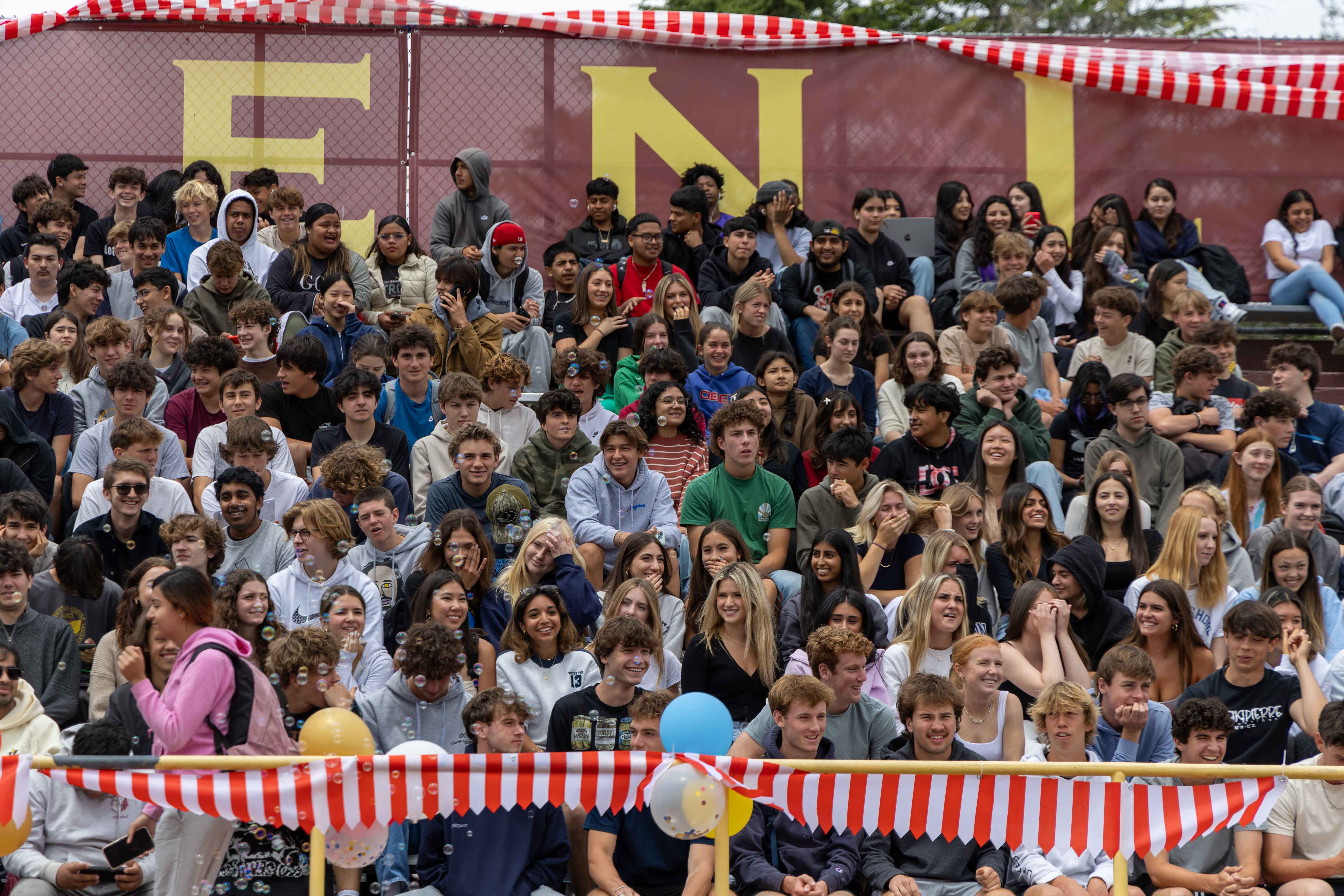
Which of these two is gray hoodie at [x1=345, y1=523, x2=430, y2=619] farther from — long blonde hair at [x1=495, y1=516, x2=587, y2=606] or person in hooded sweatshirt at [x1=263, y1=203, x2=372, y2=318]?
person in hooded sweatshirt at [x1=263, y1=203, x2=372, y2=318]

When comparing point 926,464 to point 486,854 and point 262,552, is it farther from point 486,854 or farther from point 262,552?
point 486,854

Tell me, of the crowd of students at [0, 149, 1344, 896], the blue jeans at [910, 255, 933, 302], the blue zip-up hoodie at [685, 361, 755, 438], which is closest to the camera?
the crowd of students at [0, 149, 1344, 896]

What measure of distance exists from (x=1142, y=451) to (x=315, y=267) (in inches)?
254

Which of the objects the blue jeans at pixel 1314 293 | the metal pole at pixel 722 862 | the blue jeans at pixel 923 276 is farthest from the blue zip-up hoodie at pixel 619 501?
the blue jeans at pixel 1314 293

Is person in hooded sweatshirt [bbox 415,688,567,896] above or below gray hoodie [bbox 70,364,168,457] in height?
below

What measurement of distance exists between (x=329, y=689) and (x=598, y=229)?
23.8 ft

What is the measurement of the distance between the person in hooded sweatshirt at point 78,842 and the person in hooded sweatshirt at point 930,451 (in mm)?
5557

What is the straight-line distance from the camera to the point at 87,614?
28.6ft

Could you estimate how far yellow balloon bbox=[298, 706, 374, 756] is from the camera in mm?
6559

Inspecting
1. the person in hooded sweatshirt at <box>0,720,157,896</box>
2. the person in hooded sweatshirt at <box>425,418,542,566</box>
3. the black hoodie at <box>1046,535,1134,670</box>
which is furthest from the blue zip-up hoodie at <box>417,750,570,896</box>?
the black hoodie at <box>1046,535,1134,670</box>

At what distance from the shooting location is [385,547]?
932 cm

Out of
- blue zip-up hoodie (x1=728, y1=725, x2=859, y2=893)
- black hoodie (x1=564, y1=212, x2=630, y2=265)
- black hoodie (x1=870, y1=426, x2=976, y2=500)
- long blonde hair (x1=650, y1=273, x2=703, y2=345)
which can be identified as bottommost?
blue zip-up hoodie (x1=728, y1=725, x2=859, y2=893)

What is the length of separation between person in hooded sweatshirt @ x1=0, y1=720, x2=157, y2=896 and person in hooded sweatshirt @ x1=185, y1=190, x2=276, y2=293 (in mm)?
6151

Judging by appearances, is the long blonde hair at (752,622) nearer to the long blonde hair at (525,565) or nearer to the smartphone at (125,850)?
the long blonde hair at (525,565)
